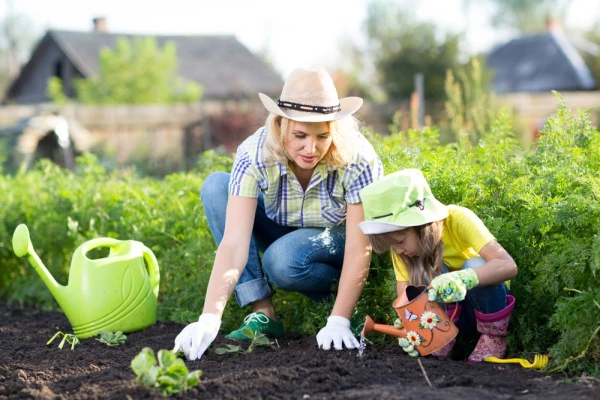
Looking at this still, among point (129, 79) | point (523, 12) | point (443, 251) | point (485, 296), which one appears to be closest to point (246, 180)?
point (443, 251)

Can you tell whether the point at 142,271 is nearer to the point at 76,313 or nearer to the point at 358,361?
the point at 76,313

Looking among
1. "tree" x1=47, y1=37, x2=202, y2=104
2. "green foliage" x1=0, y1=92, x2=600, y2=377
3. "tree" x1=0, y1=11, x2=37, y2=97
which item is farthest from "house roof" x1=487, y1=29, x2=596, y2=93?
"tree" x1=0, y1=11, x2=37, y2=97

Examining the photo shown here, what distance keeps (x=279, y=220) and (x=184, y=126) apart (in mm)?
12314

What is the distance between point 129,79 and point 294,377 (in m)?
18.5

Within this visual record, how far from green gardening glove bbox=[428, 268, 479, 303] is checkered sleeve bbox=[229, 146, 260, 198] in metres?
0.94

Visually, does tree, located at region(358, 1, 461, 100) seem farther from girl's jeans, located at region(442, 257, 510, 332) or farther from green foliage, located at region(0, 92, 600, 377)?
girl's jeans, located at region(442, 257, 510, 332)

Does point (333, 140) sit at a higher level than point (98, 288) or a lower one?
higher

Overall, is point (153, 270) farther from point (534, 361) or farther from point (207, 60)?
point (207, 60)

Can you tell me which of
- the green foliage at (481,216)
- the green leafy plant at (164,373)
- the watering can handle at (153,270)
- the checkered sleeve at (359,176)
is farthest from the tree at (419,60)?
the green leafy plant at (164,373)

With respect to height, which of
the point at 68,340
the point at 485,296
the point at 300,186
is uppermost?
the point at 300,186

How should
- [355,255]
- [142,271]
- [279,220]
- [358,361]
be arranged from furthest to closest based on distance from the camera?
[142,271] < [279,220] < [355,255] < [358,361]

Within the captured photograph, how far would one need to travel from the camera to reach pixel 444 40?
1916 cm

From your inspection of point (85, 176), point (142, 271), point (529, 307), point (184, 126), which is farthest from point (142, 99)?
point (529, 307)

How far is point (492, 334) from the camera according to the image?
267cm
